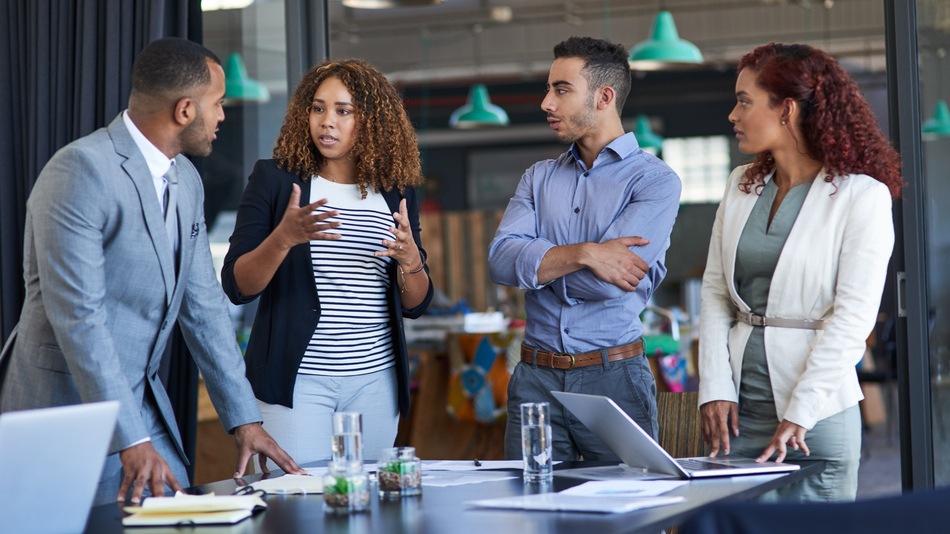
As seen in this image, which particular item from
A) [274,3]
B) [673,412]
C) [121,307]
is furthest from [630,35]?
[121,307]

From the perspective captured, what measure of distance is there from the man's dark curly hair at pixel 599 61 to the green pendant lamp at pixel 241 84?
1498 millimetres

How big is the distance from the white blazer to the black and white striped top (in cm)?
80

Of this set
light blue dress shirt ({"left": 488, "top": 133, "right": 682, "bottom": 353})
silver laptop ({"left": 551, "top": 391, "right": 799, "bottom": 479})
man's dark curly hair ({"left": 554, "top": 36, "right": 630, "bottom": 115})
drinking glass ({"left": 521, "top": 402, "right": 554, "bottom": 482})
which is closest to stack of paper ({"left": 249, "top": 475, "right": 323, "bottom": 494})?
drinking glass ({"left": 521, "top": 402, "right": 554, "bottom": 482})

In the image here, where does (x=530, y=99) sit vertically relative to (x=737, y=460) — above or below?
above

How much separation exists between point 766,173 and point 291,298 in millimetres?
1187

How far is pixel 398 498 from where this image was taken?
1.92 meters

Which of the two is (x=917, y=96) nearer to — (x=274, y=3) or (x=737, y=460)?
(x=737, y=460)

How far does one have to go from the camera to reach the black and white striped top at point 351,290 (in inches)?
105

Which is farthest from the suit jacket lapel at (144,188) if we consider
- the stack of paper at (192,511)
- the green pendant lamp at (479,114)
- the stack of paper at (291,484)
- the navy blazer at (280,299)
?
the green pendant lamp at (479,114)

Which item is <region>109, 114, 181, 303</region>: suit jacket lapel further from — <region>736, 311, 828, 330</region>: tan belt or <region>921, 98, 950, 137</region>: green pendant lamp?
<region>921, 98, 950, 137</region>: green pendant lamp

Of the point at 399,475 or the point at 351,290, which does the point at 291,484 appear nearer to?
the point at 399,475

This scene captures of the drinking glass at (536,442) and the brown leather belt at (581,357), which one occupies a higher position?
the brown leather belt at (581,357)

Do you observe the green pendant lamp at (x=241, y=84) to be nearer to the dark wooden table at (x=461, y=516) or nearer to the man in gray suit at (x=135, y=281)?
the man in gray suit at (x=135, y=281)

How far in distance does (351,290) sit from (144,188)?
Result: 616mm
